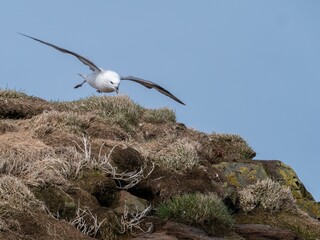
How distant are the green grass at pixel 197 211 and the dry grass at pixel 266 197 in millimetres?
1959

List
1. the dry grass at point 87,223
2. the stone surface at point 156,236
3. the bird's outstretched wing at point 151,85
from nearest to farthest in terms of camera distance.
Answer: the stone surface at point 156,236
the dry grass at point 87,223
the bird's outstretched wing at point 151,85

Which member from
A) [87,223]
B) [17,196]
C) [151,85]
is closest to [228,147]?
[151,85]

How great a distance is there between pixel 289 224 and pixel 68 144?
157 inches

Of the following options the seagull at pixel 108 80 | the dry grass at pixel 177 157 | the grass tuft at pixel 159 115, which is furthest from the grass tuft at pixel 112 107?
the dry grass at pixel 177 157

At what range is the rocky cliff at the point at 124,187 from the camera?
11188 millimetres

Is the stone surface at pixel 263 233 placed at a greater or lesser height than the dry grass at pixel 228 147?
lesser

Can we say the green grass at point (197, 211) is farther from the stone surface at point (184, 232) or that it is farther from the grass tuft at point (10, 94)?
the grass tuft at point (10, 94)

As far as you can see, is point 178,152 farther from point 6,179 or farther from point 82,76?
point 82,76

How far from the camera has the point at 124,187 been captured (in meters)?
13.0

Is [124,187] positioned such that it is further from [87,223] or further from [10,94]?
[10,94]

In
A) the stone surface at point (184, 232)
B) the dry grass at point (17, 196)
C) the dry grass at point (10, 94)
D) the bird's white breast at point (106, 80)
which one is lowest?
the dry grass at point (17, 196)

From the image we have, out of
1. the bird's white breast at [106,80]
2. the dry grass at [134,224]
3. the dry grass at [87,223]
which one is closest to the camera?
the dry grass at [87,223]

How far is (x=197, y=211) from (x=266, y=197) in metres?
2.93

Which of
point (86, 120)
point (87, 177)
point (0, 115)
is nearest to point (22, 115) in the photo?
point (0, 115)
